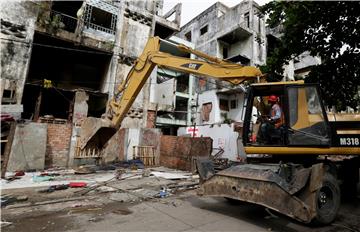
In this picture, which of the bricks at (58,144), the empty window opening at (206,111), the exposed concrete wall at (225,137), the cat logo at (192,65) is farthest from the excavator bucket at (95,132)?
the empty window opening at (206,111)

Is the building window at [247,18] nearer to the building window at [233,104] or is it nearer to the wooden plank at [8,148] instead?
the building window at [233,104]

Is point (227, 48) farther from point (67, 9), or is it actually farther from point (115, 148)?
point (115, 148)

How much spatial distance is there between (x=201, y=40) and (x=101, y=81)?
15.5m

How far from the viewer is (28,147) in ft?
32.9

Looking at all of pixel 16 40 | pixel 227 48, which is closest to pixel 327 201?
pixel 16 40

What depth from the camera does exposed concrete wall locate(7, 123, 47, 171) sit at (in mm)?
9717

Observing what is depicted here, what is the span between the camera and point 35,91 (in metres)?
12.9

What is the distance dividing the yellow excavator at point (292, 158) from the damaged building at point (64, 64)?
8269 millimetres

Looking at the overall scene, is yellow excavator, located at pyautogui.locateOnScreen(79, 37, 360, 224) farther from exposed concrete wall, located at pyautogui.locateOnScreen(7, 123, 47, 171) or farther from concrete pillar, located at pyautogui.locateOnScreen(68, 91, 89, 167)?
concrete pillar, located at pyautogui.locateOnScreen(68, 91, 89, 167)

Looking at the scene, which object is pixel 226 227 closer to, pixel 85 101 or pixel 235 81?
pixel 235 81

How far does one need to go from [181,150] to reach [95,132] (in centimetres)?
505

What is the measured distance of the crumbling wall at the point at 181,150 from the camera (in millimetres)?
11234

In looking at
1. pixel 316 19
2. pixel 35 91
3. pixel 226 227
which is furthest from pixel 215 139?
pixel 226 227

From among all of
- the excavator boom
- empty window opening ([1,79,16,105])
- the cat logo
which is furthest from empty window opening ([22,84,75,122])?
the cat logo
